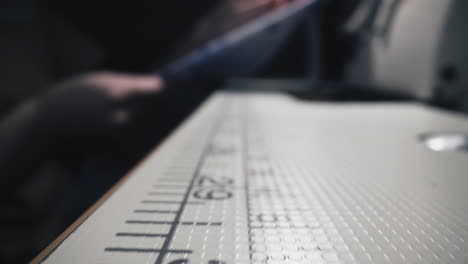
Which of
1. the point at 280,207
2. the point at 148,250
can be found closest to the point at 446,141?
the point at 280,207

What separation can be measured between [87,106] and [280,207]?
108cm

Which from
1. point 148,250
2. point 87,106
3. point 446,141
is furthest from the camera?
point 87,106

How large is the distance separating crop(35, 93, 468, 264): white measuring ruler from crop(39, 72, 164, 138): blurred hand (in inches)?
28.2

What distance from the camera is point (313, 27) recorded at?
157 cm

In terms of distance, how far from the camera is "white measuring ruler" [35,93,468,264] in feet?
0.81

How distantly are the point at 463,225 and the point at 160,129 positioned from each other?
1344mm

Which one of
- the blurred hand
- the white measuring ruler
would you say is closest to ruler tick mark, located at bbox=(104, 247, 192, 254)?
the white measuring ruler

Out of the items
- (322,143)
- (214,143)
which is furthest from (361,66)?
(214,143)

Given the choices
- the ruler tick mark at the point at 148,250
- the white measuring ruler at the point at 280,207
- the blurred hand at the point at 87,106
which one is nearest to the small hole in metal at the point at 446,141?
the white measuring ruler at the point at 280,207

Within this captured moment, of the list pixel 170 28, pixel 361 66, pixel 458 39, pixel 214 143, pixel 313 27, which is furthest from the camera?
pixel 170 28

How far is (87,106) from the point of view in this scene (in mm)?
1188

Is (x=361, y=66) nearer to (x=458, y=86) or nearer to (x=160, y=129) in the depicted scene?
(x=458, y=86)

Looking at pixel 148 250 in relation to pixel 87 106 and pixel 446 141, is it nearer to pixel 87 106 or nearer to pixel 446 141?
pixel 446 141

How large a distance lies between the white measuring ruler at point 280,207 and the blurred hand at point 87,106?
717 mm
